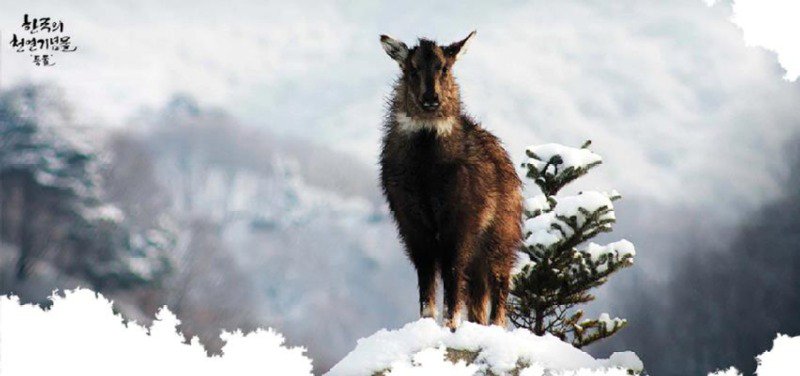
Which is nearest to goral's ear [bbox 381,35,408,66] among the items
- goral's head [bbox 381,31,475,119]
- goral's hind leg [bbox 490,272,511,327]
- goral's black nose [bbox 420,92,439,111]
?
goral's head [bbox 381,31,475,119]

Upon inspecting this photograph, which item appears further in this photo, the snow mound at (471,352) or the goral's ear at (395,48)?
the goral's ear at (395,48)

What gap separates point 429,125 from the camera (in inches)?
301

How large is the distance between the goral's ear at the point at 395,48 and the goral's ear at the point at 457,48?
38 cm

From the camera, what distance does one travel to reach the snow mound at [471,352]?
6.59 meters

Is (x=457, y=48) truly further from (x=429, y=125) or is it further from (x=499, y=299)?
(x=499, y=299)

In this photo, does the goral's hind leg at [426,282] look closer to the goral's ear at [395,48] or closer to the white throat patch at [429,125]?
the white throat patch at [429,125]

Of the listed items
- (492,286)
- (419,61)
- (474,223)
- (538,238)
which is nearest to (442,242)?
(474,223)

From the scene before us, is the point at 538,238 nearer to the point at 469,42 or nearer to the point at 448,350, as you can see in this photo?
the point at 469,42

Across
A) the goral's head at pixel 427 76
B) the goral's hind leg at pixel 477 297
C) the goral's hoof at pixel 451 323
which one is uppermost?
the goral's head at pixel 427 76

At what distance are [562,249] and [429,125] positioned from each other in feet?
30.3

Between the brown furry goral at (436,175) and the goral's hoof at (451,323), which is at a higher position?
the brown furry goral at (436,175)

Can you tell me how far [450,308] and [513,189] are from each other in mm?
1635

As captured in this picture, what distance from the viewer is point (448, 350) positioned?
22.2 ft

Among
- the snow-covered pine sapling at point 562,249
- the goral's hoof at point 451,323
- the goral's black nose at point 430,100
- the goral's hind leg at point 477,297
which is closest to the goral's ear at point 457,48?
the goral's black nose at point 430,100
